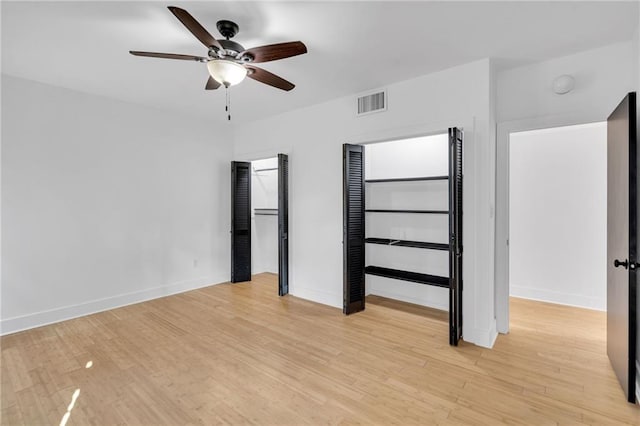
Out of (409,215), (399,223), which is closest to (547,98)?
(409,215)

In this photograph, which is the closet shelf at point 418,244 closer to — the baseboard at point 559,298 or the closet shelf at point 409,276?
the closet shelf at point 409,276

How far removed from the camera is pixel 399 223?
4414 mm

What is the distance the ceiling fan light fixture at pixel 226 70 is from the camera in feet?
7.61

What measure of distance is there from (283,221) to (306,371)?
2.50 m

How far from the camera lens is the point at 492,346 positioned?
3.04m

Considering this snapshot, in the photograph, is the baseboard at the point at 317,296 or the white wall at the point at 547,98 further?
the baseboard at the point at 317,296

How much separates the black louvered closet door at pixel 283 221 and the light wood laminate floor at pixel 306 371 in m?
0.84

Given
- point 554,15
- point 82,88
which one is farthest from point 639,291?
point 82,88

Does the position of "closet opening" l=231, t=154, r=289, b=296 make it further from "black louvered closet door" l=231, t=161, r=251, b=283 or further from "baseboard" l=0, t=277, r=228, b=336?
"baseboard" l=0, t=277, r=228, b=336

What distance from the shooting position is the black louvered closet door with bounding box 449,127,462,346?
2992mm

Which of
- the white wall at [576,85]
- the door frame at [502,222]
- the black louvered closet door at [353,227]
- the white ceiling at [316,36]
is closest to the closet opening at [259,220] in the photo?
the black louvered closet door at [353,227]

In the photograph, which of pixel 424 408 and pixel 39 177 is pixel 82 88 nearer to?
pixel 39 177

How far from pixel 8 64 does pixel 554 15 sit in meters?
5.06

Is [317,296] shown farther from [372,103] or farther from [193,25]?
[193,25]
